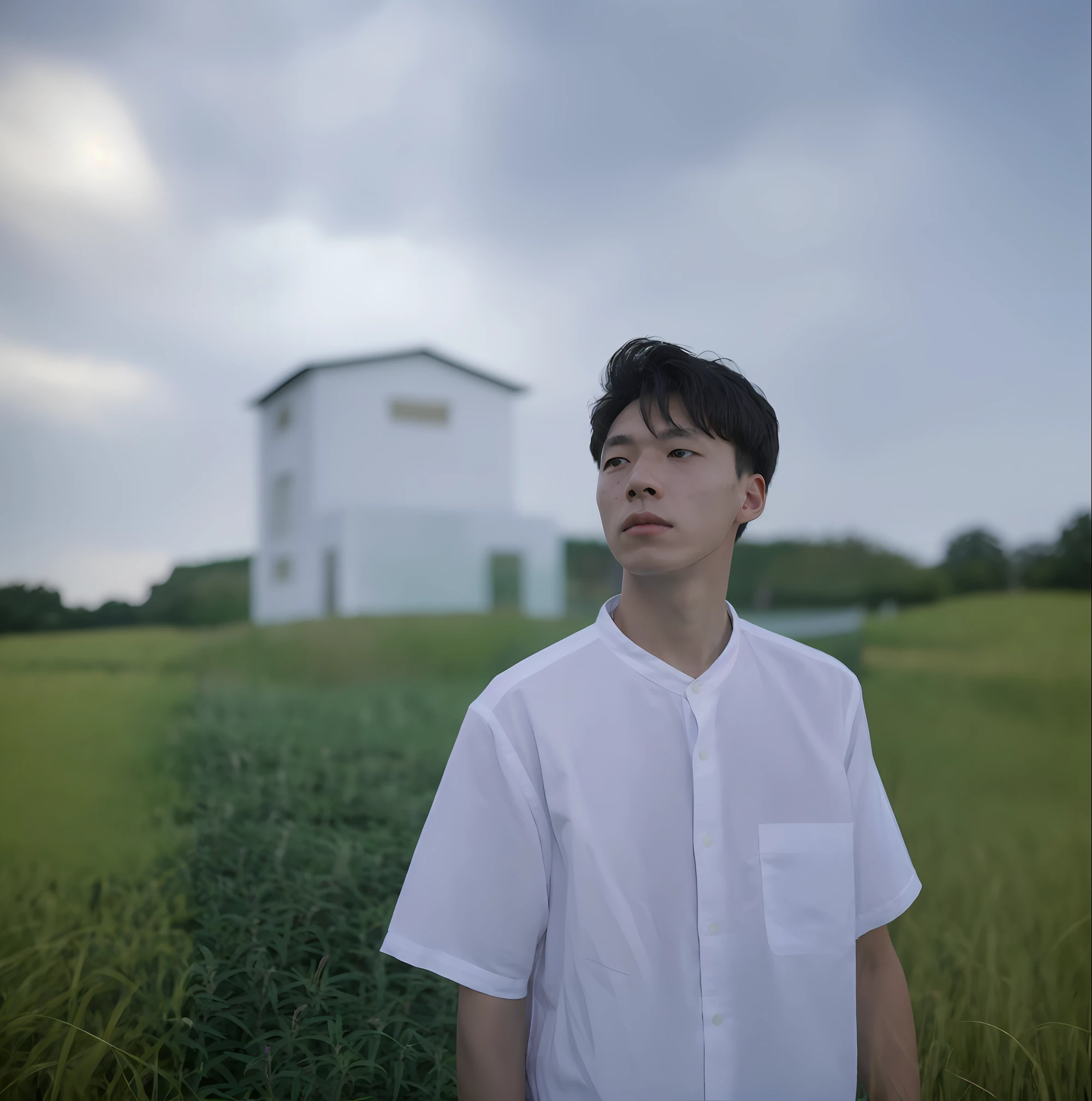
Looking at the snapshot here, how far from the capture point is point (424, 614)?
18.3 feet

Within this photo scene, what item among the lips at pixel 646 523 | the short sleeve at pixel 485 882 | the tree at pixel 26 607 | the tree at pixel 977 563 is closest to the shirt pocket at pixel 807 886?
the short sleeve at pixel 485 882

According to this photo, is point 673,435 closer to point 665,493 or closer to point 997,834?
point 665,493

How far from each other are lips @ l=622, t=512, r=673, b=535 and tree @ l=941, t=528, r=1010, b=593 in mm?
3802

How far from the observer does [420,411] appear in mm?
5953

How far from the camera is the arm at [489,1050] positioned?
1.08 metres

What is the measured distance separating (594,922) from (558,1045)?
6.6 inches

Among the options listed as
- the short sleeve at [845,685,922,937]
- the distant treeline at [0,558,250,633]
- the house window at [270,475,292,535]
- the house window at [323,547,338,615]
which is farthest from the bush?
the short sleeve at [845,685,922,937]

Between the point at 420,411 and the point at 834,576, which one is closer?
the point at 834,576

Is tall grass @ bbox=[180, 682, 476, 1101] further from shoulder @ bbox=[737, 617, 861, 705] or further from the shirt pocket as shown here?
shoulder @ bbox=[737, 617, 861, 705]

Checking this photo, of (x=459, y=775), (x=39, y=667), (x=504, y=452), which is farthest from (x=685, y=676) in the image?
(x=504, y=452)

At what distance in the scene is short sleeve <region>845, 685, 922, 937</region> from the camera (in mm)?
1295

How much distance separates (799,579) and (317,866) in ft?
12.4

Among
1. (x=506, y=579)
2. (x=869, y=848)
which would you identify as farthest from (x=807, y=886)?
(x=506, y=579)

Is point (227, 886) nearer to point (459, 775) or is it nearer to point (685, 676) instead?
point (459, 775)
